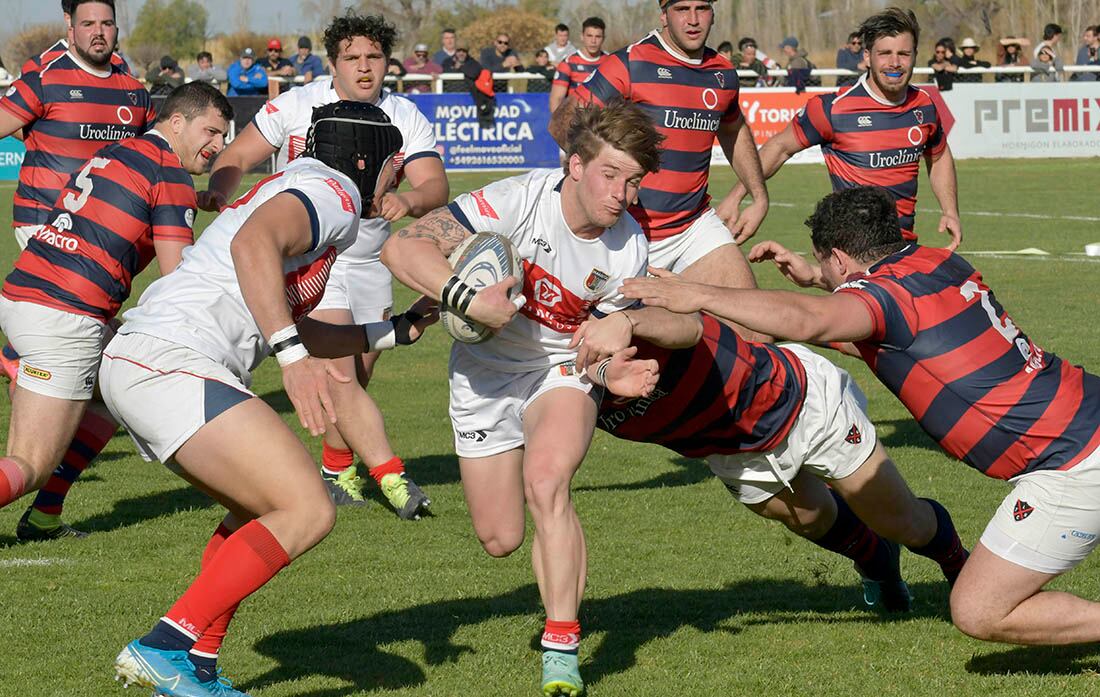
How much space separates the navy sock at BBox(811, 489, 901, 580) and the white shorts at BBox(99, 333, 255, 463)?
2.44 metres

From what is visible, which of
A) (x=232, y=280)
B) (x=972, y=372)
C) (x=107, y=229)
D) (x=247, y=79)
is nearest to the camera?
(x=232, y=280)

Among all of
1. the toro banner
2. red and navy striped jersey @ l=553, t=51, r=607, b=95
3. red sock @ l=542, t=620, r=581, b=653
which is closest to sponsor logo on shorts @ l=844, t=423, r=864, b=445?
red sock @ l=542, t=620, r=581, b=653

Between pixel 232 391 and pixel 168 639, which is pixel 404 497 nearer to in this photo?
pixel 232 391

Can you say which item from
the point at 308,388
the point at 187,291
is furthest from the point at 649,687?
the point at 187,291

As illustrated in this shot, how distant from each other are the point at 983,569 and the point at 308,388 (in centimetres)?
233

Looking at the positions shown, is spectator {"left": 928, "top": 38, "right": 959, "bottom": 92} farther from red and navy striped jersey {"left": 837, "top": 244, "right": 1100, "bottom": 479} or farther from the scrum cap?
the scrum cap

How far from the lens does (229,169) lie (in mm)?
7535

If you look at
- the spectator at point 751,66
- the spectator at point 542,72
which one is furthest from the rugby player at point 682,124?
the spectator at point 751,66

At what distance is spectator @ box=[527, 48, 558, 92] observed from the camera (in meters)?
30.3

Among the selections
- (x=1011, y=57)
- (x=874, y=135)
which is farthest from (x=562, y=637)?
(x=1011, y=57)

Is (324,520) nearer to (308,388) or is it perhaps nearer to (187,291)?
(308,388)

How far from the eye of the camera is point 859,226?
5.23 m

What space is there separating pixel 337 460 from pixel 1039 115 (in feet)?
82.5

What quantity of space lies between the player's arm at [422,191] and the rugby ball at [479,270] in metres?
1.83
